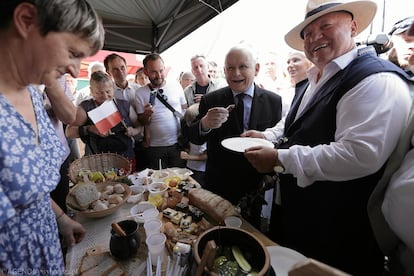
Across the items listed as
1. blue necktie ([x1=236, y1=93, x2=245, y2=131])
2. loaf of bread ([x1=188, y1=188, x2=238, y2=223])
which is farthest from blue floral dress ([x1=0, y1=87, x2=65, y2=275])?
blue necktie ([x1=236, y1=93, x2=245, y2=131])

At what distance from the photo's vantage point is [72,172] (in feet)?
5.22

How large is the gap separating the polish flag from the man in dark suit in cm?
81

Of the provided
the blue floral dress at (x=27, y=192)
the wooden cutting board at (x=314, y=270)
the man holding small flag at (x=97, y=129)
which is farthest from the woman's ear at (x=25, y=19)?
the man holding small flag at (x=97, y=129)

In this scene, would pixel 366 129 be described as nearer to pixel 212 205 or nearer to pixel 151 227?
pixel 212 205

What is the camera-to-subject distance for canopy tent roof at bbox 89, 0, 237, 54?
10.7ft

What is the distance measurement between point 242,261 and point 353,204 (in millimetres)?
752

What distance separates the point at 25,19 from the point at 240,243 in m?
0.97

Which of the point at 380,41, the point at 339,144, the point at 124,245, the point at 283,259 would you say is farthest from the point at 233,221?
the point at 380,41

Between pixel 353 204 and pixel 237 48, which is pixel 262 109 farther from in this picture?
pixel 353 204

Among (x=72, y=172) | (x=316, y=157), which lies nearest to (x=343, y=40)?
(x=316, y=157)

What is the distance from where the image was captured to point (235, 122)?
6.03 ft

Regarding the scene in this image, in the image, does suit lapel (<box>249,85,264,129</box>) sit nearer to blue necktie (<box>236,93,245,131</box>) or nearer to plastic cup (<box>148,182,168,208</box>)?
blue necktie (<box>236,93,245,131</box>)

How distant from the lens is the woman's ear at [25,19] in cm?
60

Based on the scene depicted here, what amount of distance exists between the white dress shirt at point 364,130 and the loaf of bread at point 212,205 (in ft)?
1.49
